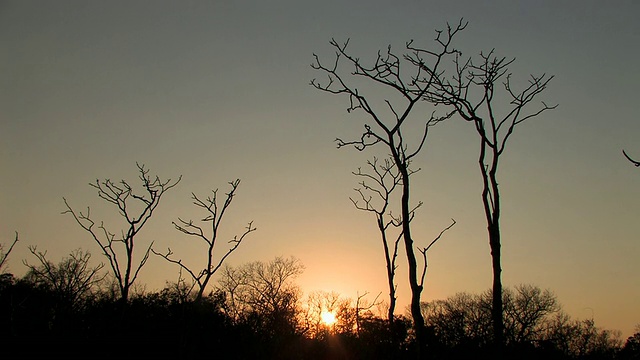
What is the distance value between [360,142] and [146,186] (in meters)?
6.70

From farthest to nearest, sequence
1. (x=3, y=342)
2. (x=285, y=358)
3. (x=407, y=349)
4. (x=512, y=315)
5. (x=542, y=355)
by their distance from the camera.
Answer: (x=512, y=315)
(x=542, y=355)
(x=407, y=349)
(x=285, y=358)
(x=3, y=342)

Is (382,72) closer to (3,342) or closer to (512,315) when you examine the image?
(3,342)

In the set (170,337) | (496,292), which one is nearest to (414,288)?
(496,292)

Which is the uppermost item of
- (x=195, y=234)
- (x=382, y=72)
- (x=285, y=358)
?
(x=382, y=72)

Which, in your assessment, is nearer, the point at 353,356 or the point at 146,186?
the point at 146,186

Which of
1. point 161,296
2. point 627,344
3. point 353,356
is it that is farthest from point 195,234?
point 627,344

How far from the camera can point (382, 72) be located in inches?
464

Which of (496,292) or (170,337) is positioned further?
(170,337)

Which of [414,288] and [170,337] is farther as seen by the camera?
[170,337]

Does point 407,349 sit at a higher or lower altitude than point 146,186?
lower

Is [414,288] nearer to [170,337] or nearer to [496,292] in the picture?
[496,292]

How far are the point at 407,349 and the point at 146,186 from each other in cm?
1235

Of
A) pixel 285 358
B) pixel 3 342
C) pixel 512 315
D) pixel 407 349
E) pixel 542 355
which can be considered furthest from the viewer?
pixel 512 315

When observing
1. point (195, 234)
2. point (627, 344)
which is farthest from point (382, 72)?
point (627, 344)
